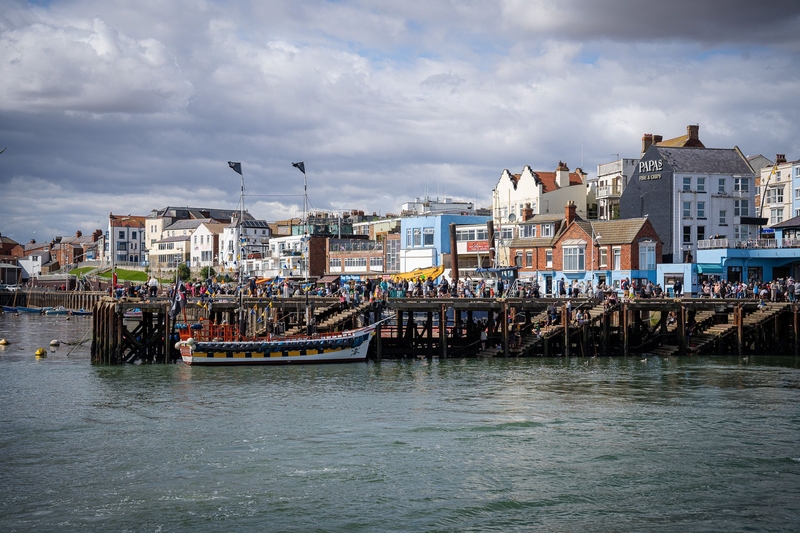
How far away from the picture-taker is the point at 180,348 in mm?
52312

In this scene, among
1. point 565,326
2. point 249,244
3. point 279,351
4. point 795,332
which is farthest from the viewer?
point 249,244

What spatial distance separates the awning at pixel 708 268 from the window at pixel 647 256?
16.3 feet

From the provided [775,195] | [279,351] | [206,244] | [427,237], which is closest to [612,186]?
[775,195]

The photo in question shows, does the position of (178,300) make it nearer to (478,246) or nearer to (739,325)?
(739,325)

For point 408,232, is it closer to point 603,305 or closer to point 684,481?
point 603,305

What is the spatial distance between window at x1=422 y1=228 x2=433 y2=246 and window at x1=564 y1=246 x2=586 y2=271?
2146cm

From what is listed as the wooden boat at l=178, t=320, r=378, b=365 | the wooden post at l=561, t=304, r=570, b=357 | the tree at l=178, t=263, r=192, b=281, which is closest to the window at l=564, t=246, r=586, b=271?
the wooden post at l=561, t=304, r=570, b=357

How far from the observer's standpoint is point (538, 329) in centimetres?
5956

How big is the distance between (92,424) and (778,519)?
2414 centimetres

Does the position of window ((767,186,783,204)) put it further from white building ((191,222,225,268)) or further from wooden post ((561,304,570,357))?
white building ((191,222,225,268))

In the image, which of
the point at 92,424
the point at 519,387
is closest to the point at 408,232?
the point at 519,387

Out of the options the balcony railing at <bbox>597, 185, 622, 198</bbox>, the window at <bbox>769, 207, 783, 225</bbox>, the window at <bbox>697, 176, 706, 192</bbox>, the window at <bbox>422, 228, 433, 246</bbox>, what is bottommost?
the window at <bbox>422, 228, 433, 246</bbox>

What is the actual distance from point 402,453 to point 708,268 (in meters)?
54.6

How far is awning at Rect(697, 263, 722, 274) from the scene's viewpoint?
75.8 meters
